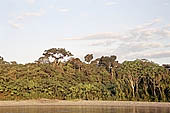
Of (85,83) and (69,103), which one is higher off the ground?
(85,83)

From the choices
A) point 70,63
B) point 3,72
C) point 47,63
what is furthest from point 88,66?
point 3,72

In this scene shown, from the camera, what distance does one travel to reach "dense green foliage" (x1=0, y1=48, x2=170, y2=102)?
54.3 meters

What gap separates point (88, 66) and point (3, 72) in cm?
1963

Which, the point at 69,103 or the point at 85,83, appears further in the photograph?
the point at 85,83

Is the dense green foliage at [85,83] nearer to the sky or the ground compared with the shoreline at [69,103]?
nearer to the sky

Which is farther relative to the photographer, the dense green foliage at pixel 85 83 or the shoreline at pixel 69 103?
the dense green foliage at pixel 85 83

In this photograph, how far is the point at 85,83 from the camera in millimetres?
61719

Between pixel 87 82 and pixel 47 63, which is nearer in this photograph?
pixel 87 82

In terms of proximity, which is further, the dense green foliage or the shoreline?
the dense green foliage

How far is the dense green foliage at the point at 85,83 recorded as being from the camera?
54281mm

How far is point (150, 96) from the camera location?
175ft

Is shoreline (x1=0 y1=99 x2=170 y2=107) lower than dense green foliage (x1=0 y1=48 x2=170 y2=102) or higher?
lower

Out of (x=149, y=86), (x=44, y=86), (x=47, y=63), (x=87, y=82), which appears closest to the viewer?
(x=149, y=86)

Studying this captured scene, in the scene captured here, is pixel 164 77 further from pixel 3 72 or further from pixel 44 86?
pixel 3 72
